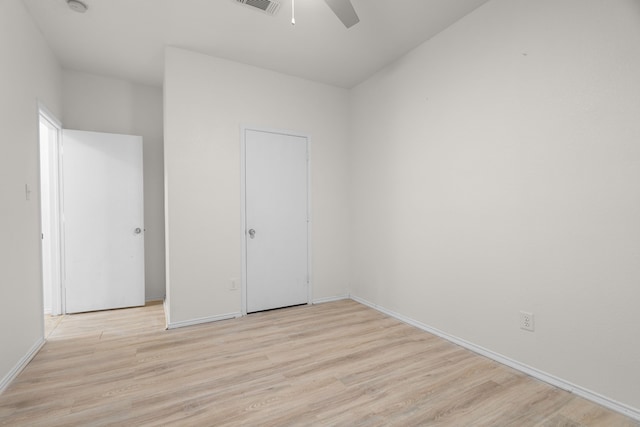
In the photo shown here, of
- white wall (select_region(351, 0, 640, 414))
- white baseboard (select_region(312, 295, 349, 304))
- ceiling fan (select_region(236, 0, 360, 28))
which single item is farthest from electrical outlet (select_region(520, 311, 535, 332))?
ceiling fan (select_region(236, 0, 360, 28))

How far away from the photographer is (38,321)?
2.56 m

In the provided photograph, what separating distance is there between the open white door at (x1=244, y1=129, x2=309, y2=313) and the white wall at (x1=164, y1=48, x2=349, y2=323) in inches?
5.4

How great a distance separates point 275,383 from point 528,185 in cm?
220

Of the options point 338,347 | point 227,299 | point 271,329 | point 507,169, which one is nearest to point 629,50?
point 507,169

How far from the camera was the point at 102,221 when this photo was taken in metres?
3.55

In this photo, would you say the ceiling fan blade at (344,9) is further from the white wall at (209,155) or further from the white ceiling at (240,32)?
the white wall at (209,155)

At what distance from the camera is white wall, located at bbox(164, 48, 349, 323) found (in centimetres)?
303

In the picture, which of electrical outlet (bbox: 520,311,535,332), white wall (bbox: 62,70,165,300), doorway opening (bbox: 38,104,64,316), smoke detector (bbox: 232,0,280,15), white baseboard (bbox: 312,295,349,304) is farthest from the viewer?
white baseboard (bbox: 312,295,349,304)

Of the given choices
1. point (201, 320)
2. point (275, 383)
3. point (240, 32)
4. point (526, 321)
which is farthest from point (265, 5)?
point (526, 321)

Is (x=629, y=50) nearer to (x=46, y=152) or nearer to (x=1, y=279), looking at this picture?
(x=1, y=279)

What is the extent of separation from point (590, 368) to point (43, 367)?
3.70 m

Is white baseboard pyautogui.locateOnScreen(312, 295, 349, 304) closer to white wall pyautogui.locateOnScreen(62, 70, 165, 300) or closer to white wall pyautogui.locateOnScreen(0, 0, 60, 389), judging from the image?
white wall pyautogui.locateOnScreen(62, 70, 165, 300)

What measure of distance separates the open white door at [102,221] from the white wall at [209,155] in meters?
0.96

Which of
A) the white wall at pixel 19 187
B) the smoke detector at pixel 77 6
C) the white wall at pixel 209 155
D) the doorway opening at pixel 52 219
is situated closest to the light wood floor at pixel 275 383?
the white wall at pixel 19 187
